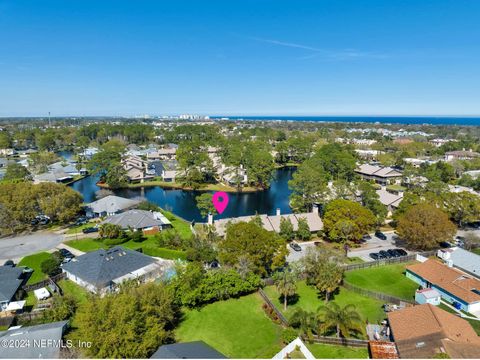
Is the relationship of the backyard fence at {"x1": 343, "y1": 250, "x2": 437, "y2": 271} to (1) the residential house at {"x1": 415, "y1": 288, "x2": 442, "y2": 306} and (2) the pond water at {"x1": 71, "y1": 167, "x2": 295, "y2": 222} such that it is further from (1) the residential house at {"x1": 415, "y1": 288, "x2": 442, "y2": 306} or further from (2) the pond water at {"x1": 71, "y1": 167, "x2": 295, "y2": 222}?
(2) the pond water at {"x1": 71, "y1": 167, "x2": 295, "y2": 222}

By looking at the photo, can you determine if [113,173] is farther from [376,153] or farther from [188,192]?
[376,153]

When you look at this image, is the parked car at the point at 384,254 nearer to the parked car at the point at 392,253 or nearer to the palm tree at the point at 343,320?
the parked car at the point at 392,253

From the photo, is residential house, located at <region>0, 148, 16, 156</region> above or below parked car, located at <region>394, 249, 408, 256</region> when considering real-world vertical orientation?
above

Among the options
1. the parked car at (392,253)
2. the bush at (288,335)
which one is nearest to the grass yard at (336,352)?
the bush at (288,335)

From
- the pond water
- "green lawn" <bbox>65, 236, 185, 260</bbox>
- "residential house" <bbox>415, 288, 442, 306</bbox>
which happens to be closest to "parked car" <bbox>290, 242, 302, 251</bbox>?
"green lawn" <bbox>65, 236, 185, 260</bbox>

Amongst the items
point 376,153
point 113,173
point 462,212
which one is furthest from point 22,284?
point 376,153
